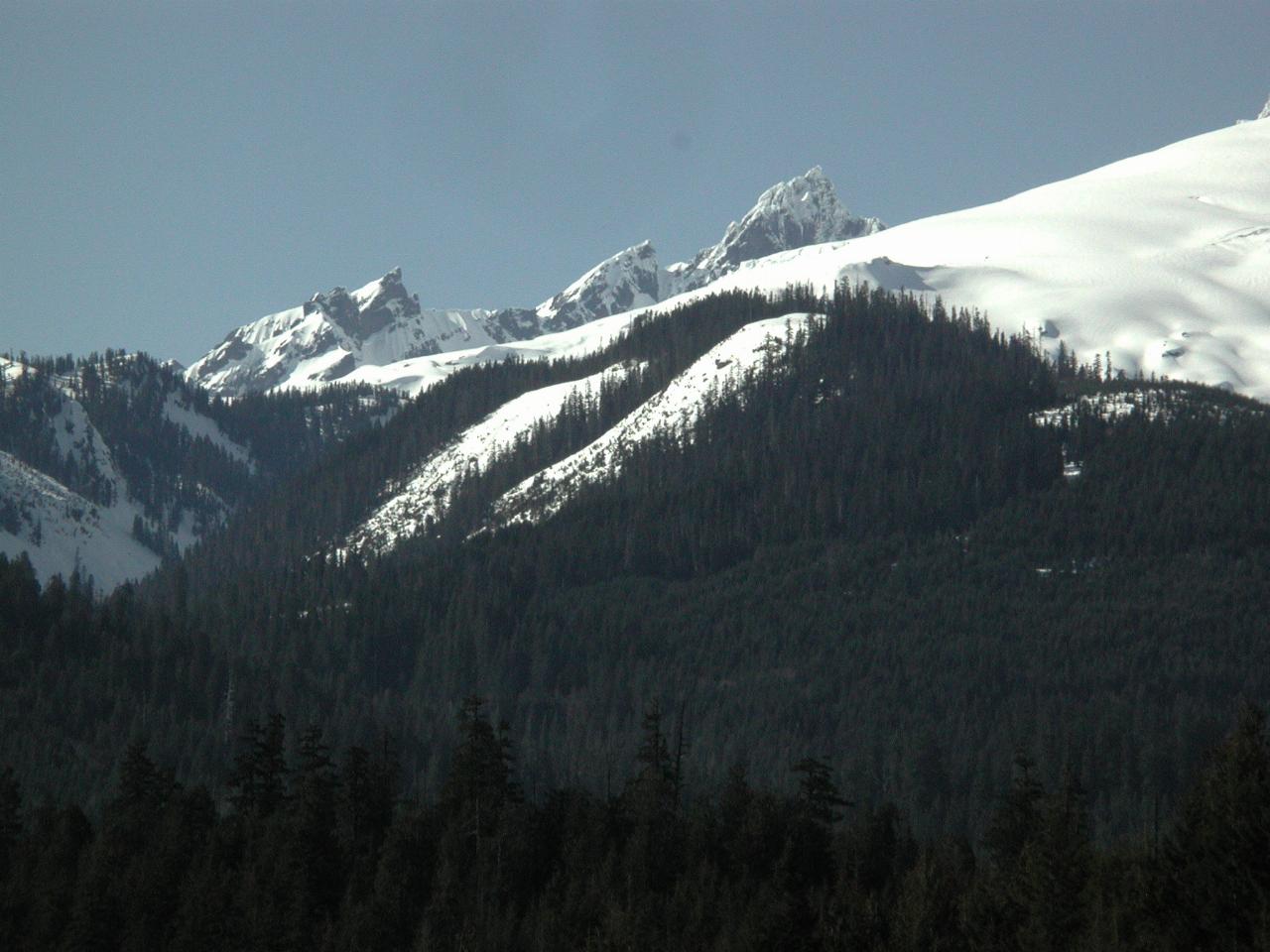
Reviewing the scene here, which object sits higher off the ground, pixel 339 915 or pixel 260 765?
pixel 260 765

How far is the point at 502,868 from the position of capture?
104 meters

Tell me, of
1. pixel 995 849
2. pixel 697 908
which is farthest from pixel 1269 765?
pixel 995 849

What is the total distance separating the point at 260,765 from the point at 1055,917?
63697 millimetres

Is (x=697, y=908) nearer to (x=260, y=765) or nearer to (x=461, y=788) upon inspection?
(x=461, y=788)

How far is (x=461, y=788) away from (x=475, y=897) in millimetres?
12163

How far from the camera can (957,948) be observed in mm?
73062

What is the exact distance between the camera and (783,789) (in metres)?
186

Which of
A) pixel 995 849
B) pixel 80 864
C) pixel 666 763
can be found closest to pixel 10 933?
pixel 80 864

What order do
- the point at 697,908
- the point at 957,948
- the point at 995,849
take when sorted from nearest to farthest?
1. the point at 957,948
2. the point at 697,908
3. the point at 995,849

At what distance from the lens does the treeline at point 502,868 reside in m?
78.5

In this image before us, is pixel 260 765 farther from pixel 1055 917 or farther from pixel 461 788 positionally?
pixel 1055 917

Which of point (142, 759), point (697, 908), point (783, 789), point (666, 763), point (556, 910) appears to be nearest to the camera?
point (697, 908)

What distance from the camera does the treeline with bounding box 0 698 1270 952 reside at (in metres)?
78.5

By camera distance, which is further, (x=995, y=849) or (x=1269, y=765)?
(x=995, y=849)
